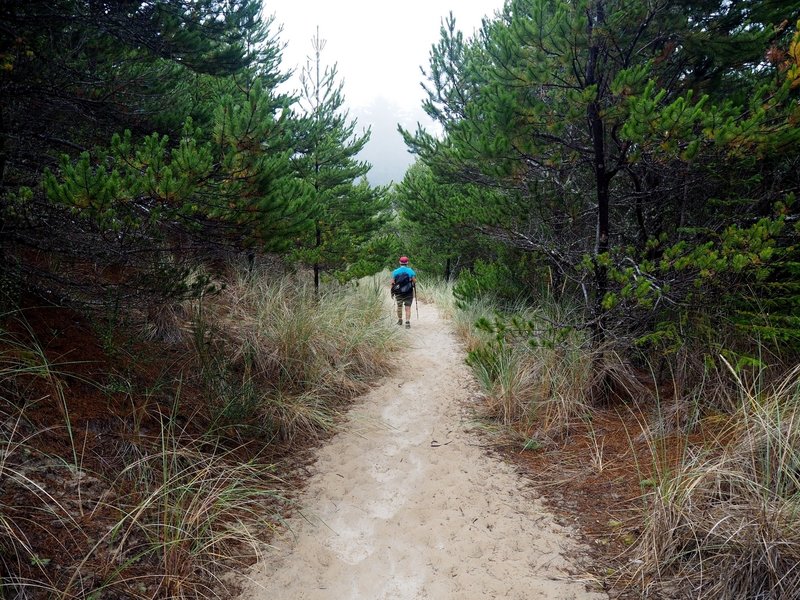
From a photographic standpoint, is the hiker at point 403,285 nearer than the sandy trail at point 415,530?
No

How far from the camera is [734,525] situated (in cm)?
219

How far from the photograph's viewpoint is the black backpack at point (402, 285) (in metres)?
9.87

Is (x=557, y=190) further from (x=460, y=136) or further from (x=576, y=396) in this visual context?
(x=576, y=396)

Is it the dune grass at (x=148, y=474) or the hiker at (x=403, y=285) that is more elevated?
the hiker at (x=403, y=285)

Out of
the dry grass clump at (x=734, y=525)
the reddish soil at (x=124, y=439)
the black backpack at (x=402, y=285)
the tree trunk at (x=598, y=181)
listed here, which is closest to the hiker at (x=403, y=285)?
the black backpack at (x=402, y=285)

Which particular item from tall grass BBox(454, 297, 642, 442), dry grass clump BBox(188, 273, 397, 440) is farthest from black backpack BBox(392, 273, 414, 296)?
tall grass BBox(454, 297, 642, 442)

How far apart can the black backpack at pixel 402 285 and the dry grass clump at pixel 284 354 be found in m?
2.40

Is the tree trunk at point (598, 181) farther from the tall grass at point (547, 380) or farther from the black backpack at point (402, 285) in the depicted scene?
the black backpack at point (402, 285)

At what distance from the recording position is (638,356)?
477 centimetres

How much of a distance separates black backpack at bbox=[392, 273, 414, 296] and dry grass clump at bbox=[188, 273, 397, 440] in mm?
2403

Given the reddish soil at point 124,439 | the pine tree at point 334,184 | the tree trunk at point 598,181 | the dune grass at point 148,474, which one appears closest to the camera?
the dune grass at point 148,474

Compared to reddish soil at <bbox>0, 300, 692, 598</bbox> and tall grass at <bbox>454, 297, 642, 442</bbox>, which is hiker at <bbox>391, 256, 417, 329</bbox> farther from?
reddish soil at <bbox>0, 300, 692, 598</bbox>

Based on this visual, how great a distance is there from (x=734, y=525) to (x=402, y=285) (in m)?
8.09

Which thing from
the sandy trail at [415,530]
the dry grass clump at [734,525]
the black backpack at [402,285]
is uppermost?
the black backpack at [402,285]
